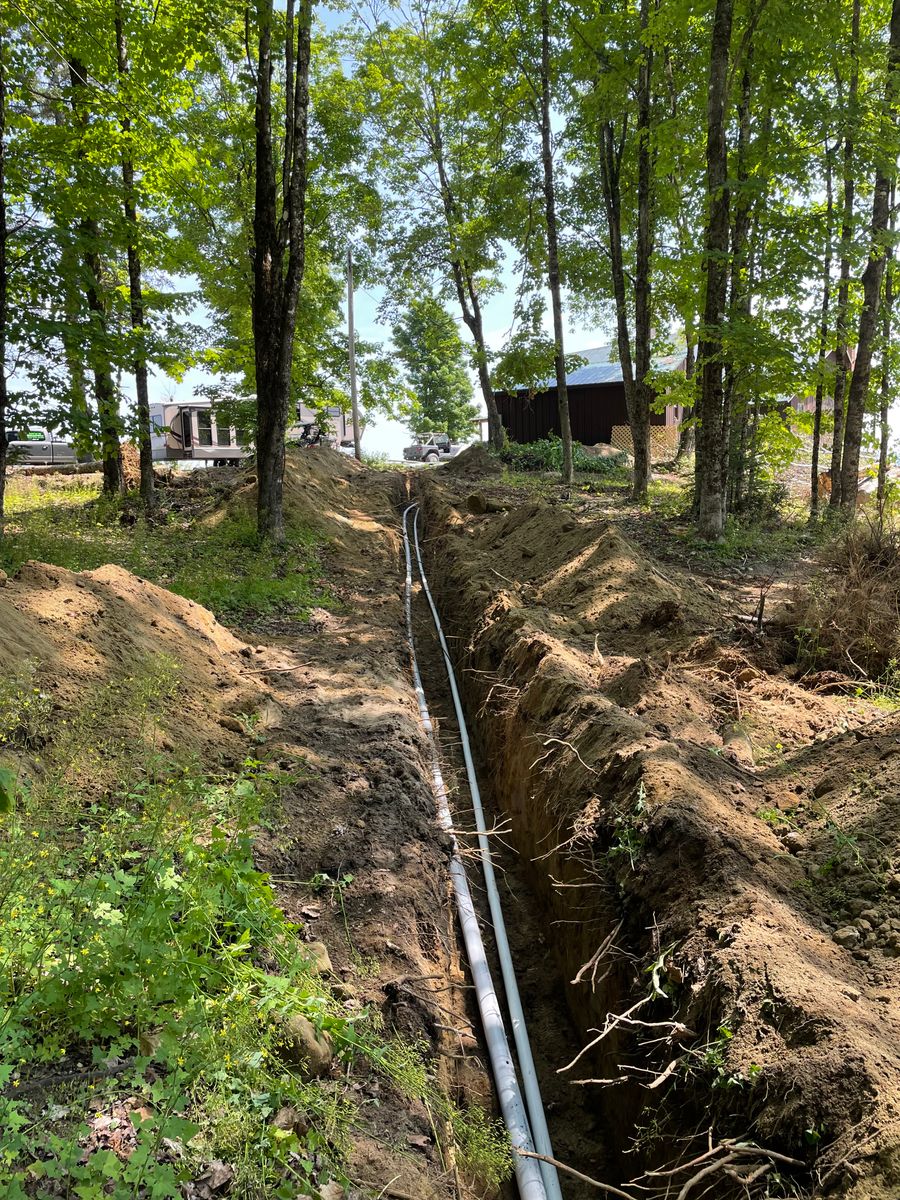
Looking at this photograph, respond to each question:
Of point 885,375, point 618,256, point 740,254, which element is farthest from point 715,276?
point 618,256

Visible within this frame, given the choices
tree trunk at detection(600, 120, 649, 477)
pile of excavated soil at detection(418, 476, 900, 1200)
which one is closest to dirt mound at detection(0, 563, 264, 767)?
pile of excavated soil at detection(418, 476, 900, 1200)

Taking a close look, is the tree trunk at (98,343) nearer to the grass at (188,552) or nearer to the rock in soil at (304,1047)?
the grass at (188,552)

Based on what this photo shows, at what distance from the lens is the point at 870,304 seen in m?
11.5

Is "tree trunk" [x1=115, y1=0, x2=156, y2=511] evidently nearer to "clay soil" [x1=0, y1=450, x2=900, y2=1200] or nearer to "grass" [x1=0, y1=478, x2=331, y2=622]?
"grass" [x1=0, y1=478, x2=331, y2=622]

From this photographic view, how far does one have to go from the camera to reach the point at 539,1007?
438 cm

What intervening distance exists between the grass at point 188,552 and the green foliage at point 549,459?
490 inches

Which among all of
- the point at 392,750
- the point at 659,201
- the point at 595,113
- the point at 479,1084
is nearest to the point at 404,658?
the point at 392,750

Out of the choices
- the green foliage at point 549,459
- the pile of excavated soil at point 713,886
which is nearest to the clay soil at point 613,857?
the pile of excavated soil at point 713,886

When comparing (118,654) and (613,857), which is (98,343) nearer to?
(118,654)

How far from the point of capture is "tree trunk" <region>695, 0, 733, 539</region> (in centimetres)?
973

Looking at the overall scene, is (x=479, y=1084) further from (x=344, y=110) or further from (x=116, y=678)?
(x=344, y=110)

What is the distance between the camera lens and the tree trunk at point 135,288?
9.37 meters

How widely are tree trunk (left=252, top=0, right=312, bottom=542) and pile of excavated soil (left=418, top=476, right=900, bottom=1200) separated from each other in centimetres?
547

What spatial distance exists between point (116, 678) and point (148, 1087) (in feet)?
10.4
